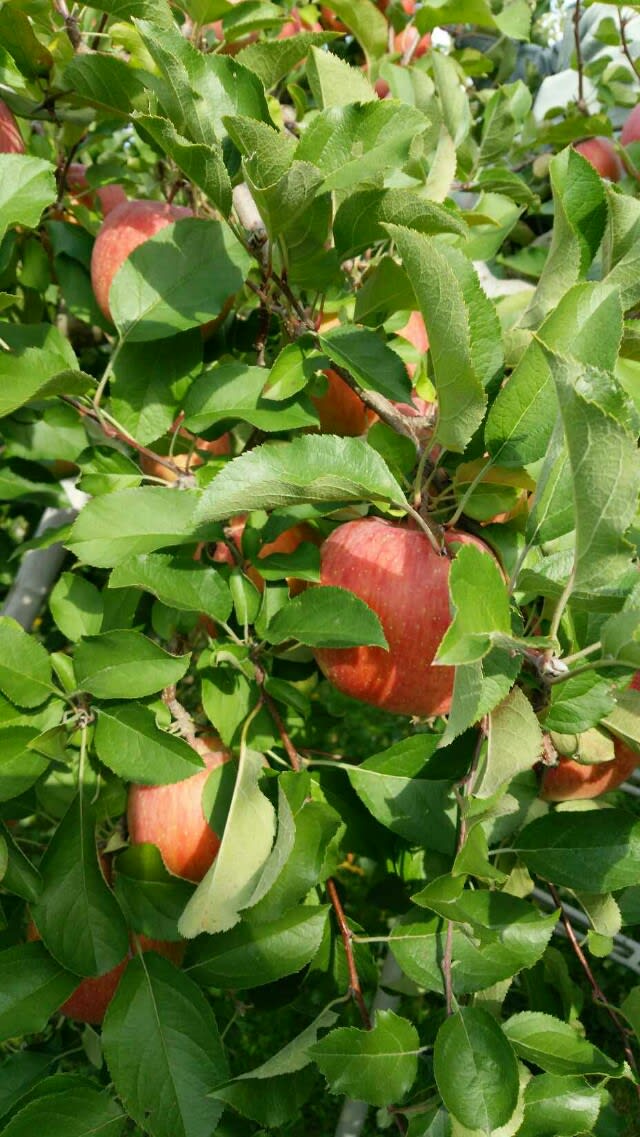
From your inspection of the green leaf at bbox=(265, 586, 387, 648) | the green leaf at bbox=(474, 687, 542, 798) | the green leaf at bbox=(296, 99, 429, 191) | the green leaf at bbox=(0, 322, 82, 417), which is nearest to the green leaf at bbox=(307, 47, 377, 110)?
the green leaf at bbox=(296, 99, 429, 191)

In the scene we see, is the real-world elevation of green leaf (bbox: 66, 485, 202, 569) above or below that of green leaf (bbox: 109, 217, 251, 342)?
below

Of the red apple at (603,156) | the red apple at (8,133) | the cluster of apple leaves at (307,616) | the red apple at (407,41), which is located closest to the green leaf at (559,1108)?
the cluster of apple leaves at (307,616)

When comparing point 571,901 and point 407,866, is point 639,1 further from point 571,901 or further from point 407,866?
point 571,901

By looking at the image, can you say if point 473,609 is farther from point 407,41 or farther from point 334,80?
point 407,41

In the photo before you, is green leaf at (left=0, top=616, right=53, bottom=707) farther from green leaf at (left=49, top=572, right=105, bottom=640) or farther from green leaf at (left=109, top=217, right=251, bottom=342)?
green leaf at (left=109, top=217, right=251, bottom=342)

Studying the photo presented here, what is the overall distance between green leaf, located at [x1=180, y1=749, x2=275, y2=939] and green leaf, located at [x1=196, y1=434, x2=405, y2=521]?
0.24 metres

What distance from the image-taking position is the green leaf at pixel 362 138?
649mm

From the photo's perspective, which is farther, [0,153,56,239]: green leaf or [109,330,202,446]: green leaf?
[109,330,202,446]: green leaf

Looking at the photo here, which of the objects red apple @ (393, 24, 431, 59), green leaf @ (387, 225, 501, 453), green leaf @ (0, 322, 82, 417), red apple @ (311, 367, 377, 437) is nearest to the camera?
green leaf @ (387, 225, 501, 453)

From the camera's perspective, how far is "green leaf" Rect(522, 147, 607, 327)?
60cm

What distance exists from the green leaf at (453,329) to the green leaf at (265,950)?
0.38 m

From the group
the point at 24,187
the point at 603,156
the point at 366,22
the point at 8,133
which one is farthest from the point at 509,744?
the point at 603,156

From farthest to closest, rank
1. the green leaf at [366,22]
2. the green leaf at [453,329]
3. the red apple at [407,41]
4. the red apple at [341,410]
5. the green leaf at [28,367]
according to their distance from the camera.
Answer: the red apple at [407,41] → the green leaf at [366,22] → the red apple at [341,410] → the green leaf at [28,367] → the green leaf at [453,329]

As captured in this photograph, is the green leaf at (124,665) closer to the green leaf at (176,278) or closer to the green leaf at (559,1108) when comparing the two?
the green leaf at (176,278)
